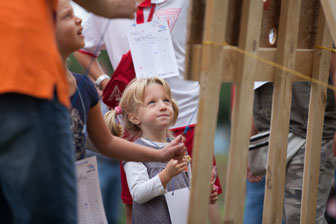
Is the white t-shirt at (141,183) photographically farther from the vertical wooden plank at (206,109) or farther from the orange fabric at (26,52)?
the orange fabric at (26,52)

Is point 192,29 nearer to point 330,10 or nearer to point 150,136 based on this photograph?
point 330,10

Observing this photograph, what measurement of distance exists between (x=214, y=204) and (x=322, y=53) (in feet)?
3.21

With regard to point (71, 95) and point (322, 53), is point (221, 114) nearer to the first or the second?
point (322, 53)

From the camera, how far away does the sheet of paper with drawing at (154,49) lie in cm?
318

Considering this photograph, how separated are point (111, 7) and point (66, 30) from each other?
0.78 ft

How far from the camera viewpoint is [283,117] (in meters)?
2.50

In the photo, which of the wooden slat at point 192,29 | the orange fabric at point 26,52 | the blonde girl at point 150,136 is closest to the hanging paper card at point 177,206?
the blonde girl at point 150,136

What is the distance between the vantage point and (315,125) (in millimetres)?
2768

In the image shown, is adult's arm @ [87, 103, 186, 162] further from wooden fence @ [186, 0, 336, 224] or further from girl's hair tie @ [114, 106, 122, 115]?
girl's hair tie @ [114, 106, 122, 115]

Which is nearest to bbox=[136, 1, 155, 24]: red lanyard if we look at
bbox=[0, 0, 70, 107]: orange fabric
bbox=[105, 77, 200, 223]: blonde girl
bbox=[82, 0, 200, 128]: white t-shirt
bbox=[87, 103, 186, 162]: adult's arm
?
bbox=[82, 0, 200, 128]: white t-shirt

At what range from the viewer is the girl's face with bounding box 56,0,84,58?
2.20 meters

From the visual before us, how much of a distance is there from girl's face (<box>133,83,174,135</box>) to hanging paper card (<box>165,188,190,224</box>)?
1.26 feet

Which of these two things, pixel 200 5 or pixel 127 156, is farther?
pixel 127 156

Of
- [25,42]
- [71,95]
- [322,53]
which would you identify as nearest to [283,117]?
[322,53]
